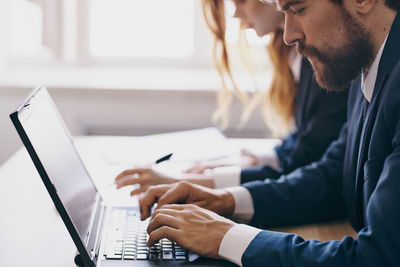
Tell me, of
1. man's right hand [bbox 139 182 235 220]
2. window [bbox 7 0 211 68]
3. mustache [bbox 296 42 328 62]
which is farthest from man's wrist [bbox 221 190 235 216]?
window [bbox 7 0 211 68]

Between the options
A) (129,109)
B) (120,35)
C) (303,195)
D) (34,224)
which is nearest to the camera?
(34,224)

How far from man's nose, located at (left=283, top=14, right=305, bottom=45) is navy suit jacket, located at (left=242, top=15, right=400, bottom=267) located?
0.55 feet

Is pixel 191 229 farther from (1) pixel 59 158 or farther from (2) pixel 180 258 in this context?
(1) pixel 59 158

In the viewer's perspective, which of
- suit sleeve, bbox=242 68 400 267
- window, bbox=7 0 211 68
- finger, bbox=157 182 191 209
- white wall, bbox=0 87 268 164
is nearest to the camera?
suit sleeve, bbox=242 68 400 267

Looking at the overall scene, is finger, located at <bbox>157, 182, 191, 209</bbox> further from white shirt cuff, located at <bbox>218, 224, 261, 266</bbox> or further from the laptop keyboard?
white shirt cuff, located at <bbox>218, 224, 261, 266</bbox>

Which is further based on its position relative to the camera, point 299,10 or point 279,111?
point 279,111

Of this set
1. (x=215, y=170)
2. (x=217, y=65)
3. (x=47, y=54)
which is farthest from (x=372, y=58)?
(x=47, y=54)

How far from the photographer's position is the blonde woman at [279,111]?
162cm

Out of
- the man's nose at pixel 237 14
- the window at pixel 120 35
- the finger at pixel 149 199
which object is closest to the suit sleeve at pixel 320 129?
the man's nose at pixel 237 14

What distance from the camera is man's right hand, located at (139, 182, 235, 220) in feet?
4.43

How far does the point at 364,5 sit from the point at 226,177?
62 cm

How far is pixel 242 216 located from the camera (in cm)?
140

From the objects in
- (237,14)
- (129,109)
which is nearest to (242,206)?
(237,14)

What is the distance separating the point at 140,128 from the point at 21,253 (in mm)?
1608
